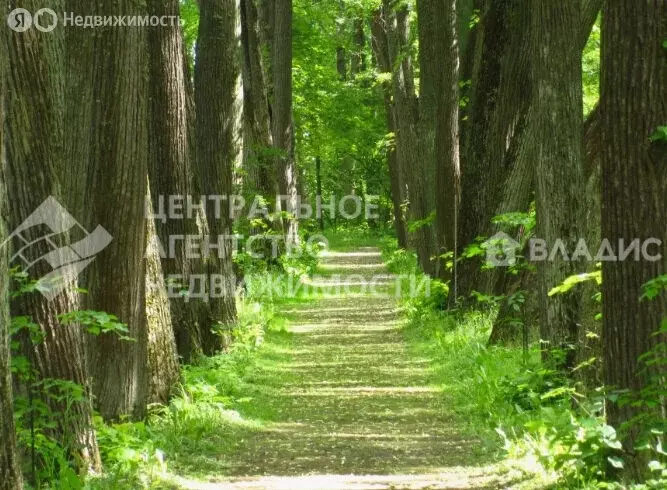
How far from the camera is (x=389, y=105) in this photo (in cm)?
3575

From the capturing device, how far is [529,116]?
15.2m

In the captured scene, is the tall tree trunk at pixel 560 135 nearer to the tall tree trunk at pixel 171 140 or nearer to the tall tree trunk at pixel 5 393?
the tall tree trunk at pixel 171 140

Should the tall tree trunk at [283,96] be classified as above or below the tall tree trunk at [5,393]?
above

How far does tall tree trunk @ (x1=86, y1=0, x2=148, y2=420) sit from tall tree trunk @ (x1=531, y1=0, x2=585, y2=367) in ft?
12.4

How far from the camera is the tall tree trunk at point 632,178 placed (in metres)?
6.66

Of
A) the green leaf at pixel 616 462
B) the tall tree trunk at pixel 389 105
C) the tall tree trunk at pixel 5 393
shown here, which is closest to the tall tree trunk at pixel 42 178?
the tall tree trunk at pixel 5 393

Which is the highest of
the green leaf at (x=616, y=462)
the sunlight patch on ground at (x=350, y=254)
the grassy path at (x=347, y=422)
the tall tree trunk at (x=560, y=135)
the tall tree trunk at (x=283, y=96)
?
the tall tree trunk at (x=283, y=96)

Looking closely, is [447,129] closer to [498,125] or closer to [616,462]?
[498,125]

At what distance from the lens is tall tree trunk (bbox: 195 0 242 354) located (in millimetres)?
15406

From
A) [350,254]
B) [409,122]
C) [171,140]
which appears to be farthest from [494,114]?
[350,254]

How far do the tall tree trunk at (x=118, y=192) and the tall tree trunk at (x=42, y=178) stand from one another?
2.02 metres

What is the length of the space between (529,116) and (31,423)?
393 inches

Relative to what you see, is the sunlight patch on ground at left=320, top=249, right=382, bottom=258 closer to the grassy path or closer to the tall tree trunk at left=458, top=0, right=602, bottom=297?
the grassy path

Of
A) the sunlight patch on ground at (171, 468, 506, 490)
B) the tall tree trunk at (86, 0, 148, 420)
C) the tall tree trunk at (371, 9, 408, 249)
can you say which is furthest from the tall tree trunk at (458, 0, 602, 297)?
the tall tree trunk at (371, 9, 408, 249)
